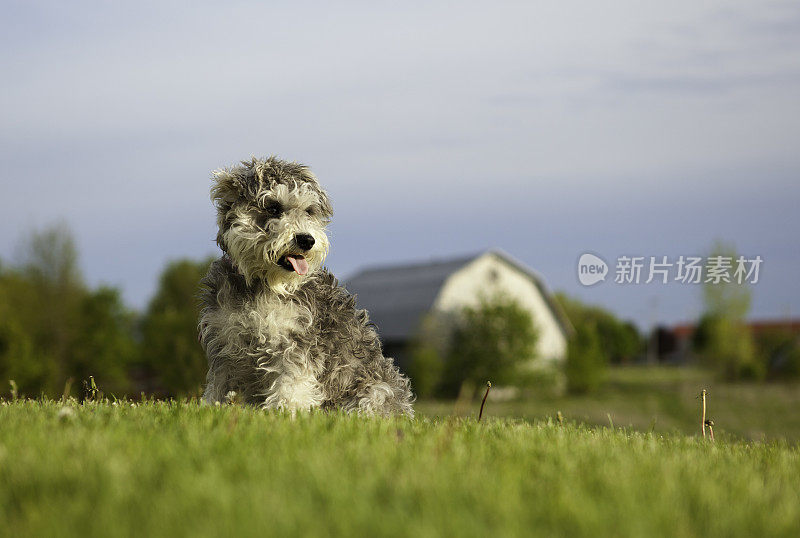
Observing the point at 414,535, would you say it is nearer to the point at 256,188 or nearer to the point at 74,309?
the point at 256,188

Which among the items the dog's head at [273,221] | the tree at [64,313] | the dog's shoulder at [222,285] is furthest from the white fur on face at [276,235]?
the tree at [64,313]

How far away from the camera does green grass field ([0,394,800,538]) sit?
11.7ft

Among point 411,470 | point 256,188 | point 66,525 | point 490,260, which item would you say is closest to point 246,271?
point 256,188

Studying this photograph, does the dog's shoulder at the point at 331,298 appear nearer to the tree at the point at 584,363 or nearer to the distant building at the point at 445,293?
the distant building at the point at 445,293

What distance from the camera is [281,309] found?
751cm

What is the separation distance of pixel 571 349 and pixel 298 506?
48217 millimetres

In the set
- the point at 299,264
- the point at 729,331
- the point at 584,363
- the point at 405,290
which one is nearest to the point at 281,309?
the point at 299,264

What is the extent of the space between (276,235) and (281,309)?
717mm

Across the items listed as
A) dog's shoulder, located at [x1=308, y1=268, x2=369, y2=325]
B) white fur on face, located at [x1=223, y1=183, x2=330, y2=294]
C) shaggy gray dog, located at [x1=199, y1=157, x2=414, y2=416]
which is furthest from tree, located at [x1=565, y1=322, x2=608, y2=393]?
white fur on face, located at [x1=223, y1=183, x2=330, y2=294]

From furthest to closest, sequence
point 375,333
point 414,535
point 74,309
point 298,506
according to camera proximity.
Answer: point 74,309 → point 375,333 → point 298,506 → point 414,535

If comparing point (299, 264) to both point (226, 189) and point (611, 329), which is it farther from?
point (611, 329)

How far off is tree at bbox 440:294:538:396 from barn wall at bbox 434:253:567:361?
39.0 inches

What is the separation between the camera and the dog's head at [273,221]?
293 inches

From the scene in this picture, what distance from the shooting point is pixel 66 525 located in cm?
354
